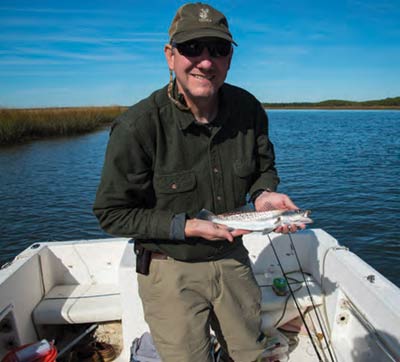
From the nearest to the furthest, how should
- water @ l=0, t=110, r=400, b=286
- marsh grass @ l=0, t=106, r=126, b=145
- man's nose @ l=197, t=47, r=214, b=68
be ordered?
1. man's nose @ l=197, t=47, r=214, b=68
2. water @ l=0, t=110, r=400, b=286
3. marsh grass @ l=0, t=106, r=126, b=145

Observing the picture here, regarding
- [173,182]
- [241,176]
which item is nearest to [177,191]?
[173,182]

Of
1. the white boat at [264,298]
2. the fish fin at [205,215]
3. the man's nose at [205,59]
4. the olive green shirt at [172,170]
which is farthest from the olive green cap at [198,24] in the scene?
the white boat at [264,298]

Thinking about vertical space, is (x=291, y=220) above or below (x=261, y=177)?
below

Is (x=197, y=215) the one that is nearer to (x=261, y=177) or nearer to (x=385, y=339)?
(x=261, y=177)

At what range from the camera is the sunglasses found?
2490 millimetres

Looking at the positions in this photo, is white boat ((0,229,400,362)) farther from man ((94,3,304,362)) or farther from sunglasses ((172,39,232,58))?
sunglasses ((172,39,232,58))

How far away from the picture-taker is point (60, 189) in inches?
671

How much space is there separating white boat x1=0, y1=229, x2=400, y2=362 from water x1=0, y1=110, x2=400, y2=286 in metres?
5.14

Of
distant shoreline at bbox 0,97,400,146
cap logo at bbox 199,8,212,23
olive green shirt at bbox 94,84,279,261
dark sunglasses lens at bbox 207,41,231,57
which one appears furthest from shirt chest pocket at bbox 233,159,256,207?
distant shoreline at bbox 0,97,400,146

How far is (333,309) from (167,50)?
3.63 m

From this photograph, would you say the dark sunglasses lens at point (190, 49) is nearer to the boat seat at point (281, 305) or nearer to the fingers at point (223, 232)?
the fingers at point (223, 232)

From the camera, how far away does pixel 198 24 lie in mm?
2445

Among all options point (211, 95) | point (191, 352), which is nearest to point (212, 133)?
point (211, 95)

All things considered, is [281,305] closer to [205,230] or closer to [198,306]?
[198,306]
